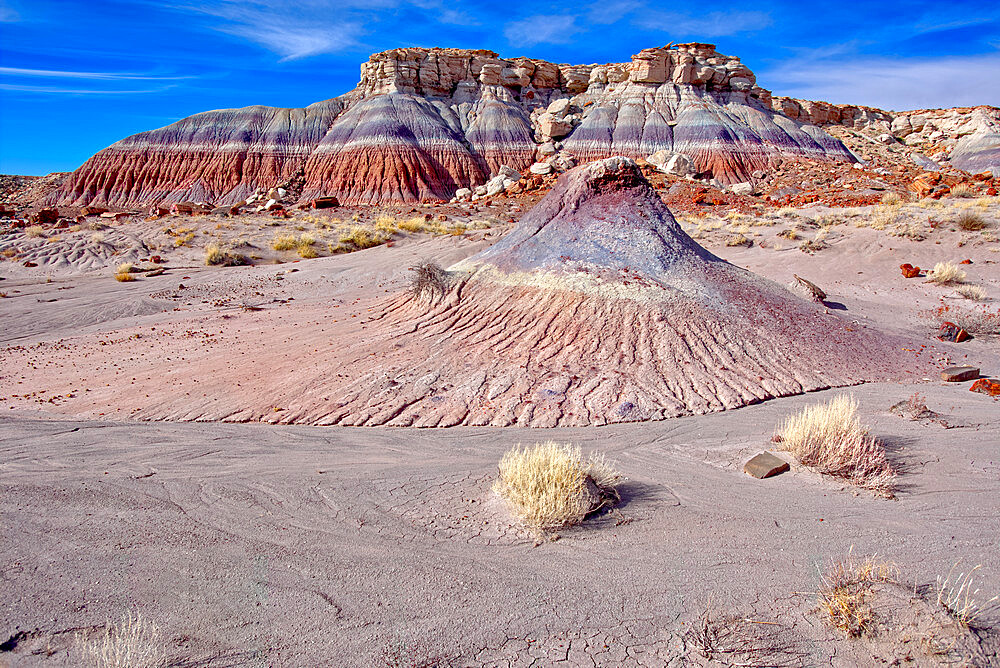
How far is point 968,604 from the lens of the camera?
304 centimetres

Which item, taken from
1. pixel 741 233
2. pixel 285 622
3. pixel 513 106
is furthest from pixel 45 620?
pixel 513 106

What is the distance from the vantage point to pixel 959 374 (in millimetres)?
7617

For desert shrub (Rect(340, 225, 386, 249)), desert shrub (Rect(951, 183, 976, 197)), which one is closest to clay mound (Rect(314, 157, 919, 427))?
desert shrub (Rect(340, 225, 386, 249))

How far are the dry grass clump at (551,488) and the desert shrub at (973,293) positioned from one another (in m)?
13.2

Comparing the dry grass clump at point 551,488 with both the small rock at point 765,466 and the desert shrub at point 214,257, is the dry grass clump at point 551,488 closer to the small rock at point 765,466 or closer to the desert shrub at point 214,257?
the small rock at point 765,466

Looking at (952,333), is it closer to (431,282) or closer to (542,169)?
(431,282)

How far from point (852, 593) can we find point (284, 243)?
847 inches

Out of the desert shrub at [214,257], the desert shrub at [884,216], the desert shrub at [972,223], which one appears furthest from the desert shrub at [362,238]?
the desert shrub at [972,223]

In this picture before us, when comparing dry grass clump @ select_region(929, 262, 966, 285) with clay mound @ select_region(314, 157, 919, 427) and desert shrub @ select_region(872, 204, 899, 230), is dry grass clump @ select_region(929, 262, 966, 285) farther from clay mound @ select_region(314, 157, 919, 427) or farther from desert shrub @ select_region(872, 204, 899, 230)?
clay mound @ select_region(314, 157, 919, 427)

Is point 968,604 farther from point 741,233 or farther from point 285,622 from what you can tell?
point 741,233

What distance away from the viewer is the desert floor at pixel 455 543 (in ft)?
9.55

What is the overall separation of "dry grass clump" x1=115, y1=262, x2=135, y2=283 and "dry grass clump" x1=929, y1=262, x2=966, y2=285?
22.4 m

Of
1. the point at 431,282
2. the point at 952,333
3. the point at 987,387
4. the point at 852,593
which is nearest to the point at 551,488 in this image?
the point at 852,593

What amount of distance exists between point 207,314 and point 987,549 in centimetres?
1304
